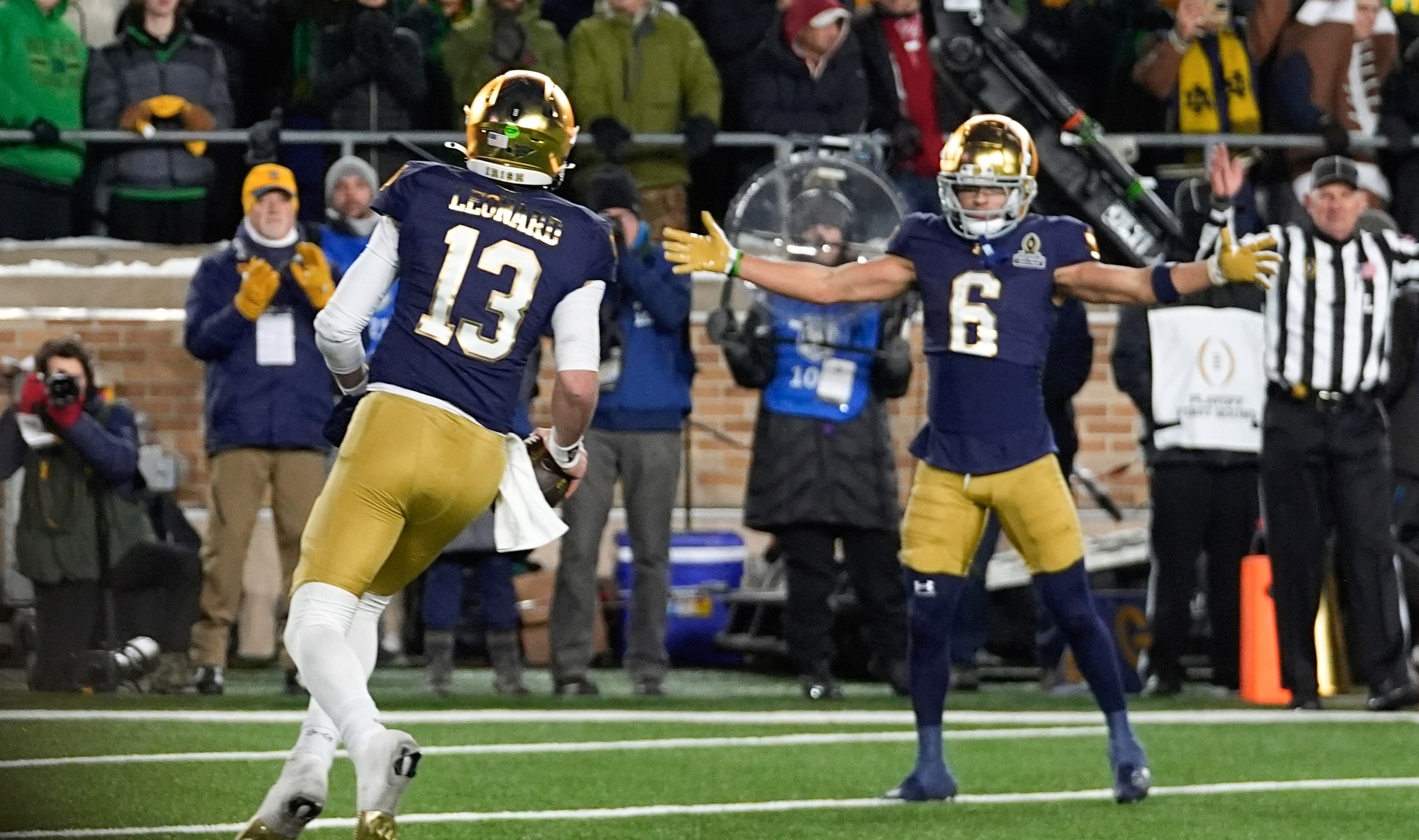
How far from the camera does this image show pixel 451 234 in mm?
6430

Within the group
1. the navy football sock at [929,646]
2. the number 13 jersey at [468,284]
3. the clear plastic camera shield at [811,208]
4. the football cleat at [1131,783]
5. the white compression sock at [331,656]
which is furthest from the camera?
the clear plastic camera shield at [811,208]

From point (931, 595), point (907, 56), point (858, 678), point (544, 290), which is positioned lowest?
point (858, 678)

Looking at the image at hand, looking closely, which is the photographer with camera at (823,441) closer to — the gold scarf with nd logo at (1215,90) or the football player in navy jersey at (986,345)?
the gold scarf with nd logo at (1215,90)

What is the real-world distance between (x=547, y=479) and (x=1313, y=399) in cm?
526

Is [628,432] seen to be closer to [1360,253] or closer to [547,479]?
[1360,253]

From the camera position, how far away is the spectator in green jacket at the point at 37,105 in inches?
490

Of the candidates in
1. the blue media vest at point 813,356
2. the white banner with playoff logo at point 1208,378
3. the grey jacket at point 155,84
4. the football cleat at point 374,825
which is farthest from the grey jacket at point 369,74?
the football cleat at point 374,825

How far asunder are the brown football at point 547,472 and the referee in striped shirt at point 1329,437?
5.03 m

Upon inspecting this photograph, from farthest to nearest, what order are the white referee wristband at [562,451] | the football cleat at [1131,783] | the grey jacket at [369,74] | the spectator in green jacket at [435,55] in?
the spectator in green jacket at [435,55], the grey jacket at [369,74], the football cleat at [1131,783], the white referee wristband at [562,451]

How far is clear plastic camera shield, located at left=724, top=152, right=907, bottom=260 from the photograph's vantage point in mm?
11195

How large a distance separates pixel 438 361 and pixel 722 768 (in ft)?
8.36

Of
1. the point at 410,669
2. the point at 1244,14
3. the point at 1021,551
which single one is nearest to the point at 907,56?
the point at 1244,14

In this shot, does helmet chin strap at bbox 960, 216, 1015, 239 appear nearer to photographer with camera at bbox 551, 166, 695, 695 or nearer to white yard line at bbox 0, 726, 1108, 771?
white yard line at bbox 0, 726, 1108, 771

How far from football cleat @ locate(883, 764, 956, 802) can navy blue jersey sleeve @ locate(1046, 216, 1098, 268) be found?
1657mm
